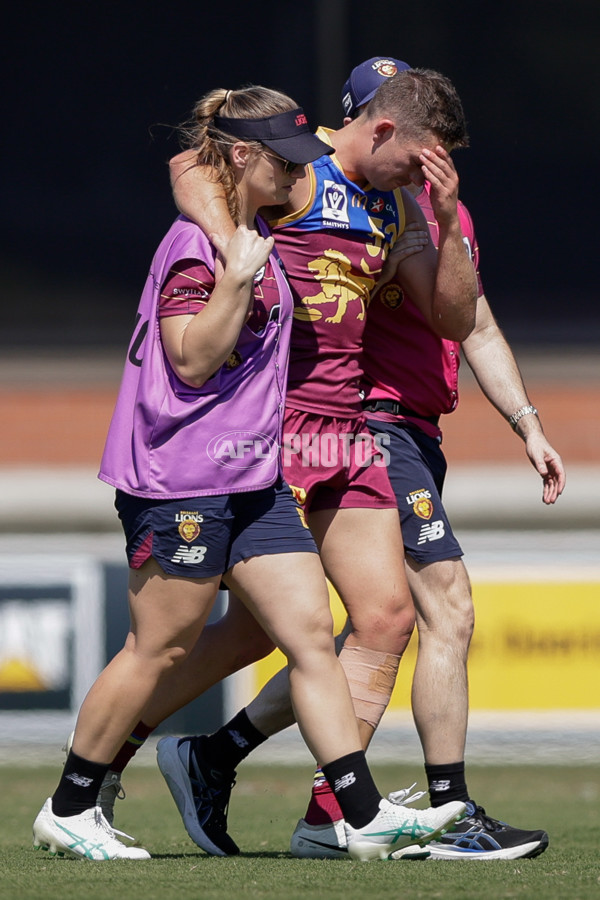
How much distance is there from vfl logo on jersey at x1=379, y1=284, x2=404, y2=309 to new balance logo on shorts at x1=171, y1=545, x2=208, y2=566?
1019 mm

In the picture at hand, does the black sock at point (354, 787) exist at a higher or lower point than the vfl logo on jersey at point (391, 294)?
lower

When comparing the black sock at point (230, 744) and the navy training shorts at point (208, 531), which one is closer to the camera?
the navy training shorts at point (208, 531)

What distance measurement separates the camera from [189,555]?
11.2 feet

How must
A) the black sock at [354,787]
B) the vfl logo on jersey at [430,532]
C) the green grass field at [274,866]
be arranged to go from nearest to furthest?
the green grass field at [274,866] → the black sock at [354,787] → the vfl logo on jersey at [430,532]

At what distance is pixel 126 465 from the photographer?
346cm

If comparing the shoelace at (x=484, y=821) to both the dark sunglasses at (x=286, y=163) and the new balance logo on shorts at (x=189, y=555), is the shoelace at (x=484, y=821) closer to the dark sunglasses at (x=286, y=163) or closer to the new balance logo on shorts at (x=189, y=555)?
the new balance logo on shorts at (x=189, y=555)

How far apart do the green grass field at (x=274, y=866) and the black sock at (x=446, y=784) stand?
0.90 feet

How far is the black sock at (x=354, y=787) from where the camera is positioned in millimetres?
3373

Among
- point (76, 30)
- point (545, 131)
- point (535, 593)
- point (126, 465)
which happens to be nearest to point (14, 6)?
point (76, 30)

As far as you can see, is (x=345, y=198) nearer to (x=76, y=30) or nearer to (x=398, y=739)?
(x=398, y=739)

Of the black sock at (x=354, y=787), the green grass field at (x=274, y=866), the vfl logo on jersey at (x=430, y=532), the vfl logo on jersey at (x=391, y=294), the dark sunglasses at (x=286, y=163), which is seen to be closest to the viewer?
the green grass field at (x=274, y=866)

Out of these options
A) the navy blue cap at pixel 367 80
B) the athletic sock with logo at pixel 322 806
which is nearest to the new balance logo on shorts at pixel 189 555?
the athletic sock with logo at pixel 322 806

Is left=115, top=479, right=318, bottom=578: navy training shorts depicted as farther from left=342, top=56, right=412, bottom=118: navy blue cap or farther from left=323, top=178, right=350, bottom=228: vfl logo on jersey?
left=342, top=56, right=412, bottom=118: navy blue cap

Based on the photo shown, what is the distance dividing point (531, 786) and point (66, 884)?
3.38 meters
